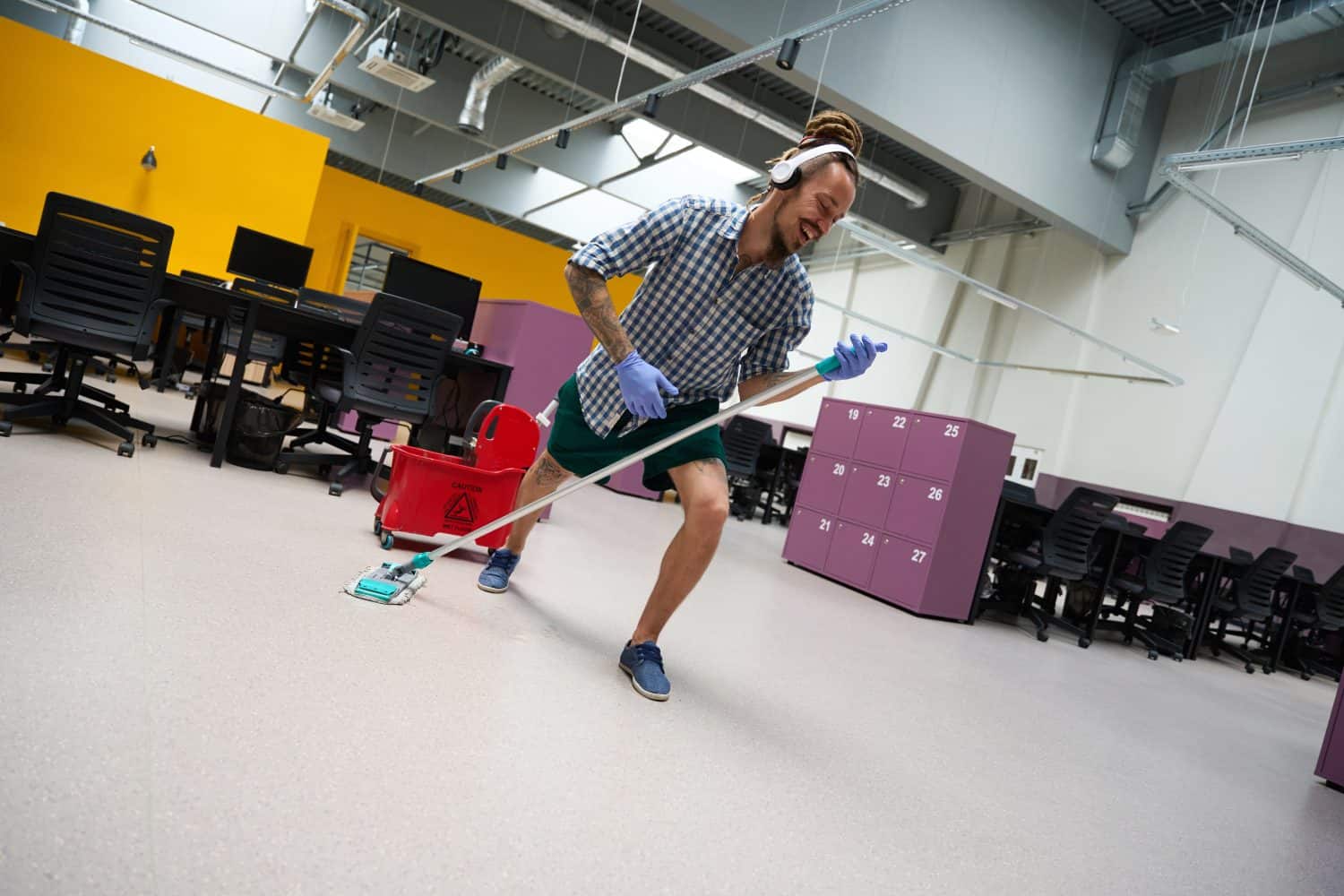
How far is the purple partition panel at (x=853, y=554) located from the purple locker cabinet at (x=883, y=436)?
0.46 meters

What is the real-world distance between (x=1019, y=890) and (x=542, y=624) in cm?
142

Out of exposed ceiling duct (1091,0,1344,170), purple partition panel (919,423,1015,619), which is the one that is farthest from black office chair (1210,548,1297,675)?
exposed ceiling duct (1091,0,1344,170)

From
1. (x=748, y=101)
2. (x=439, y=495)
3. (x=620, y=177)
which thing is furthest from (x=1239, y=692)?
(x=620, y=177)

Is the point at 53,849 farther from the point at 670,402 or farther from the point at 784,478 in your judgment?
the point at 784,478

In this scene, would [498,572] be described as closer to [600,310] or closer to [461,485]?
[461,485]

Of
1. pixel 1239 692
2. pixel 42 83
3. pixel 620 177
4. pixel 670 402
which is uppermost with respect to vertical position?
pixel 620 177

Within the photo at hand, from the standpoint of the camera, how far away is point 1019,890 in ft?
5.07

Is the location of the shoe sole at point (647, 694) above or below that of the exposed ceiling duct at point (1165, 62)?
below

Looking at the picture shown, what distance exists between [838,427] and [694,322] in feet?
12.9

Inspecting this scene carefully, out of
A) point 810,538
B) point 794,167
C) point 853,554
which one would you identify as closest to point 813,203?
point 794,167

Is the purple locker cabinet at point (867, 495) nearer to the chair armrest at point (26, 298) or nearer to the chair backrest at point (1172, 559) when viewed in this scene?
the chair backrest at point (1172, 559)

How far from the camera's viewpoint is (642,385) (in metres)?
2.00

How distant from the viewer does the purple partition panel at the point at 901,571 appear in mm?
4988

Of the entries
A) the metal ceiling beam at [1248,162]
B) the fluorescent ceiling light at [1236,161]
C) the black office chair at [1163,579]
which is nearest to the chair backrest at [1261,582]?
the black office chair at [1163,579]
